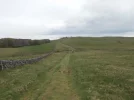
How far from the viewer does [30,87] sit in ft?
75.4

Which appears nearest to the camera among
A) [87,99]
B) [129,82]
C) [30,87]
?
[87,99]

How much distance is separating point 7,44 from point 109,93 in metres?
153

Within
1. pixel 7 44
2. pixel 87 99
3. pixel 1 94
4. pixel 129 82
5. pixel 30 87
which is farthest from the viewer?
pixel 7 44

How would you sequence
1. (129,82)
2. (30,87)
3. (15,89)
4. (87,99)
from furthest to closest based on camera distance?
(129,82)
(30,87)
(15,89)
(87,99)

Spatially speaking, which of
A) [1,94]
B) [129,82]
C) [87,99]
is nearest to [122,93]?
[87,99]

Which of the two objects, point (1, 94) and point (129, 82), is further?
point (129, 82)

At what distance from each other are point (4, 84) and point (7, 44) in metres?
147

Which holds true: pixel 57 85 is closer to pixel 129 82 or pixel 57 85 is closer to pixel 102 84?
pixel 102 84

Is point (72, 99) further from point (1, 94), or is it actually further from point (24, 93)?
point (1, 94)

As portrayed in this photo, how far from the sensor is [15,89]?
69.9 feet

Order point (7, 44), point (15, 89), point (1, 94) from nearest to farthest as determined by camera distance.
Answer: point (1, 94)
point (15, 89)
point (7, 44)

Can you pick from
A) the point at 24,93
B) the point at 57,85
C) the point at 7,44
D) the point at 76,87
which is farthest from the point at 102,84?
the point at 7,44

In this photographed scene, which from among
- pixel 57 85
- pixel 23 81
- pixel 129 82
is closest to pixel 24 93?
pixel 57 85

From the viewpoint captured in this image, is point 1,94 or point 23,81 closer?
point 1,94
